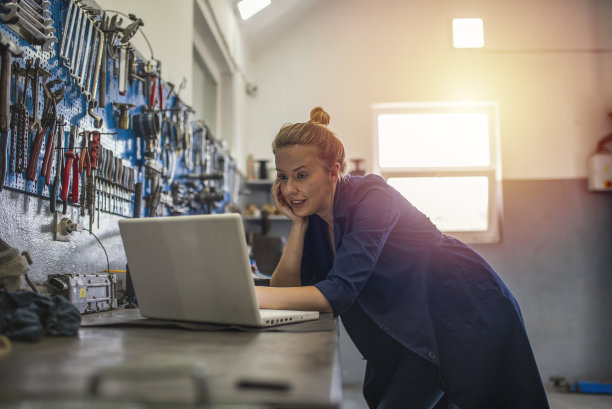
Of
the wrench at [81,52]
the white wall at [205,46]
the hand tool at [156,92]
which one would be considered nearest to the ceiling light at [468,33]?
the white wall at [205,46]

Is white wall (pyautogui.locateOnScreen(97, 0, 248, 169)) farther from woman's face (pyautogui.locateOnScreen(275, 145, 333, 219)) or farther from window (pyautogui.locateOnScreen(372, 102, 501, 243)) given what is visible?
window (pyautogui.locateOnScreen(372, 102, 501, 243))

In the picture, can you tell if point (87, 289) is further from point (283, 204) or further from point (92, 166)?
point (283, 204)

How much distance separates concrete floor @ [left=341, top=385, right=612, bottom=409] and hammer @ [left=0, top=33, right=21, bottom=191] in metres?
3.32

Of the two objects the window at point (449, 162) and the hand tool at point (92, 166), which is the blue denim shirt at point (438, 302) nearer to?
the hand tool at point (92, 166)

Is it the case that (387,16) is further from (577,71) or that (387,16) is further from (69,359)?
(69,359)

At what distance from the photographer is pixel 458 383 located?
1333 mm

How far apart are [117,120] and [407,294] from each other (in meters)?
1.18

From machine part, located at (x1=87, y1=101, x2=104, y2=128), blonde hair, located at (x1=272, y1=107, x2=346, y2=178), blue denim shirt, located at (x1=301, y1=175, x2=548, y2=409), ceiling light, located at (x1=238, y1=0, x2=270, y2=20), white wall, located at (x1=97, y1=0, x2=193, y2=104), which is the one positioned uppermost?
ceiling light, located at (x1=238, y1=0, x2=270, y2=20)

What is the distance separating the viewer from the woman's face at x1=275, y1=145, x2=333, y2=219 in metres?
1.46

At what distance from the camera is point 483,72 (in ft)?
15.8

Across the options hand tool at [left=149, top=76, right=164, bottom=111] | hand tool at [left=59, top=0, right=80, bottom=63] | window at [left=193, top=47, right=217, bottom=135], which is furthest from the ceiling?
hand tool at [left=59, top=0, right=80, bottom=63]

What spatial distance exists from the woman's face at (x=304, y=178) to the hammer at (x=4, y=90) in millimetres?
687

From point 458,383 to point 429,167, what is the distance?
3.55 m

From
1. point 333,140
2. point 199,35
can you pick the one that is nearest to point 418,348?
point 333,140
